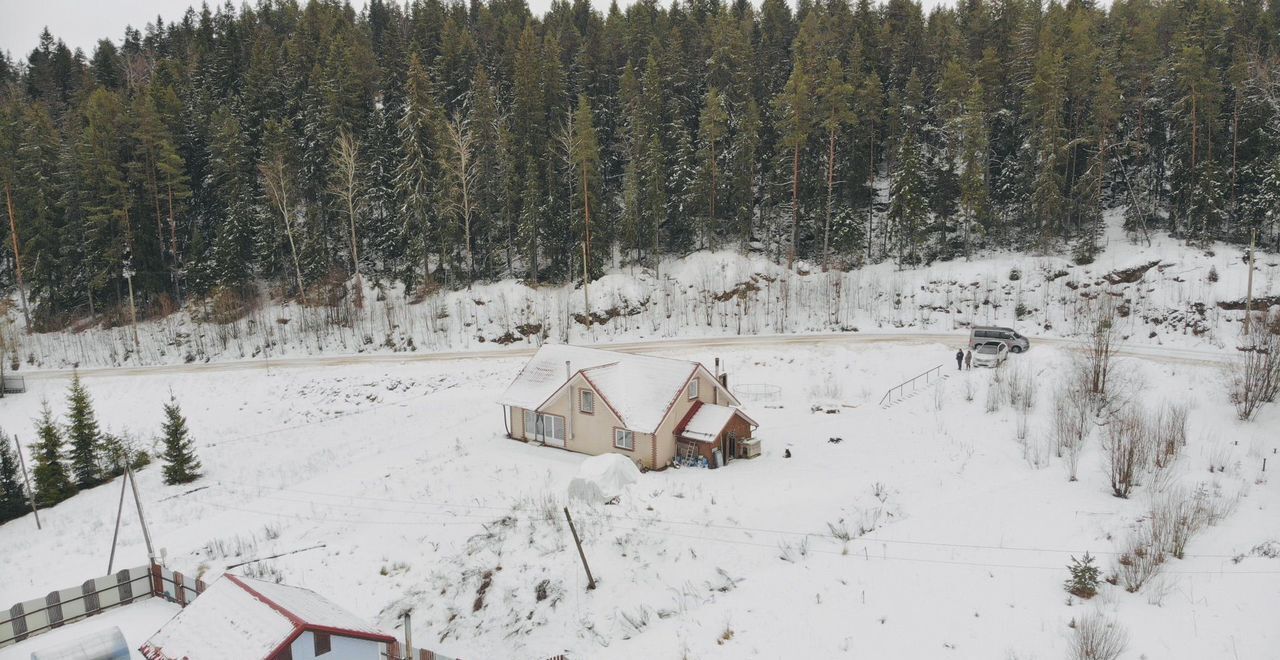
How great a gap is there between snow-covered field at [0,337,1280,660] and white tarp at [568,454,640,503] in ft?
2.76

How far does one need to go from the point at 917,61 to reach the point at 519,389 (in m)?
47.0

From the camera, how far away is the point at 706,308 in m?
49.4

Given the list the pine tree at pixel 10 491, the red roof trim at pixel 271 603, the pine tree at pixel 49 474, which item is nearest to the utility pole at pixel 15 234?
the pine tree at pixel 49 474

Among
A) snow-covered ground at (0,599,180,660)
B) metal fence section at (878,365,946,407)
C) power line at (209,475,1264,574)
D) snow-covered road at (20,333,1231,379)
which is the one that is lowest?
snow-covered ground at (0,599,180,660)

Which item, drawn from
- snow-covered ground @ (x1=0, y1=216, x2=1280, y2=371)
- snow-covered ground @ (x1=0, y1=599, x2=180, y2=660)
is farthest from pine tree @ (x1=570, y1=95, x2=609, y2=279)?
snow-covered ground @ (x1=0, y1=599, x2=180, y2=660)

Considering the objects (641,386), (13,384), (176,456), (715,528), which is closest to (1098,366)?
(715,528)

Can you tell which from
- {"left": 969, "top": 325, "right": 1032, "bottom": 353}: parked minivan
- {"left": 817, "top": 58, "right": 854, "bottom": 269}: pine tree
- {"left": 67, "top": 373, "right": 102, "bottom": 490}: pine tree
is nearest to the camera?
{"left": 67, "top": 373, "right": 102, "bottom": 490}: pine tree

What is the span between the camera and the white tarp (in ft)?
84.4

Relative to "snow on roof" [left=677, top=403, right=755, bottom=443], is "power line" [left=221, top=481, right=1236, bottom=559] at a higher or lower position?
lower

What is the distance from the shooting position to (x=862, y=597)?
16953mm

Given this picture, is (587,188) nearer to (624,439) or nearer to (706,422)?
(624,439)

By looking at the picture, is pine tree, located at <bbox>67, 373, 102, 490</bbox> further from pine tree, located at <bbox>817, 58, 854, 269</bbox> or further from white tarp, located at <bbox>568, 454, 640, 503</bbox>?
pine tree, located at <bbox>817, 58, 854, 269</bbox>

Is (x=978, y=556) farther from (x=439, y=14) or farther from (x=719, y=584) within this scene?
(x=439, y=14)

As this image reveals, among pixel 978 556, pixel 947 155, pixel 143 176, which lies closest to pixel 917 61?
pixel 947 155
